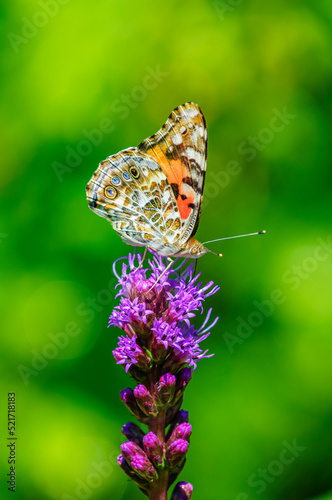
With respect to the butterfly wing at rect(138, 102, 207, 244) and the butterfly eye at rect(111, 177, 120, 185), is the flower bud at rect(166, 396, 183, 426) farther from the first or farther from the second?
the butterfly eye at rect(111, 177, 120, 185)

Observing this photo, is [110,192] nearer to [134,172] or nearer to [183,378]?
[134,172]

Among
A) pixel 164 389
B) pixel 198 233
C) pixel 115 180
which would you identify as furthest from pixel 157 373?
pixel 198 233

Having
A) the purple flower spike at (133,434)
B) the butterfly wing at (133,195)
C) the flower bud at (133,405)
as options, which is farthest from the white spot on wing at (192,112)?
the purple flower spike at (133,434)

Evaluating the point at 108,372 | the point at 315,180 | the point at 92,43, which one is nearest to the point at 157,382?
the point at 108,372

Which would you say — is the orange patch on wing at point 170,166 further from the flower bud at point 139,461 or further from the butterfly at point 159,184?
the flower bud at point 139,461

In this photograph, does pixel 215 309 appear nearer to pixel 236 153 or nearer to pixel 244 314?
pixel 244 314

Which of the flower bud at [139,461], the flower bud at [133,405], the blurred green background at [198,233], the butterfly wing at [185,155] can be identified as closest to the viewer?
the flower bud at [139,461]
